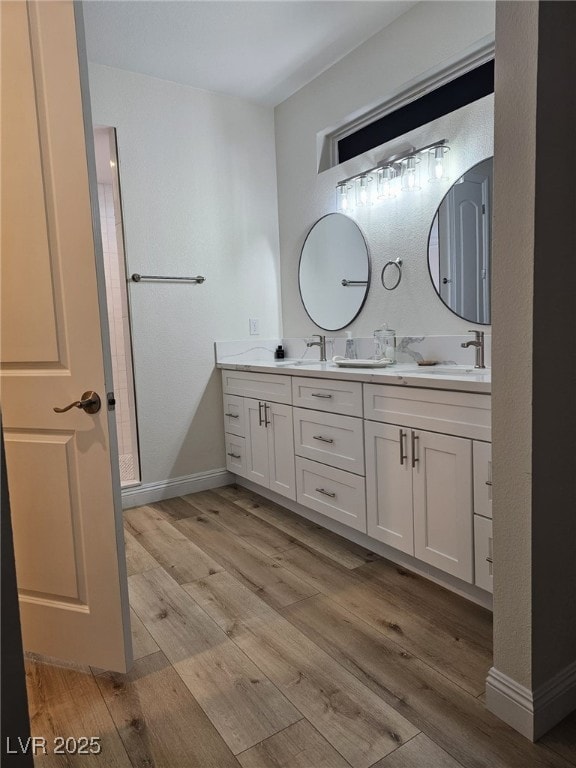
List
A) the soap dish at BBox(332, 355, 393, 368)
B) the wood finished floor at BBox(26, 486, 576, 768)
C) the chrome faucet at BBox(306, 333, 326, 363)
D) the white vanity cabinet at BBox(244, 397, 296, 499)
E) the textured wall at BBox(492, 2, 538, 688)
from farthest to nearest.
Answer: the chrome faucet at BBox(306, 333, 326, 363)
the white vanity cabinet at BBox(244, 397, 296, 499)
the soap dish at BBox(332, 355, 393, 368)
the wood finished floor at BBox(26, 486, 576, 768)
the textured wall at BBox(492, 2, 538, 688)

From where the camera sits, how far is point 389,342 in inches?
109

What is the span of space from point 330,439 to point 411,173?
142cm

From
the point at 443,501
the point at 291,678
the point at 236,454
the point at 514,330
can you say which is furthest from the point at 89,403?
the point at 236,454

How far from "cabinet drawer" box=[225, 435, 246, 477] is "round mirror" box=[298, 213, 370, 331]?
941mm

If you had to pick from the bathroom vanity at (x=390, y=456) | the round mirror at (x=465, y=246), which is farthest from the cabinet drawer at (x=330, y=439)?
the round mirror at (x=465, y=246)

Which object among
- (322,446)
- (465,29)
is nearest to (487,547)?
(322,446)

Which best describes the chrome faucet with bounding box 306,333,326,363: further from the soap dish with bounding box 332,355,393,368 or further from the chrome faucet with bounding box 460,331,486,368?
the chrome faucet with bounding box 460,331,486,368

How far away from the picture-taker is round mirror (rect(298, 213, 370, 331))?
3.01 m

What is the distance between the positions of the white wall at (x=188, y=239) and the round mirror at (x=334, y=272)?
379 millimetres

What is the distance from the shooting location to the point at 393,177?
2.70 metres

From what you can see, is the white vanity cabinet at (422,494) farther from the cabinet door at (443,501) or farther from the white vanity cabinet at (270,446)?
the white vanity cabinet at (270,446)

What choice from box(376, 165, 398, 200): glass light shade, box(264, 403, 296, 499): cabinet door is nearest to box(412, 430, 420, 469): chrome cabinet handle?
box(264, 403, 296, 499): cabinet door

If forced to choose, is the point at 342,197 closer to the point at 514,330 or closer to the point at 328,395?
the point at 328,395

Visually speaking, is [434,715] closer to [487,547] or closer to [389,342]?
[487,547]
